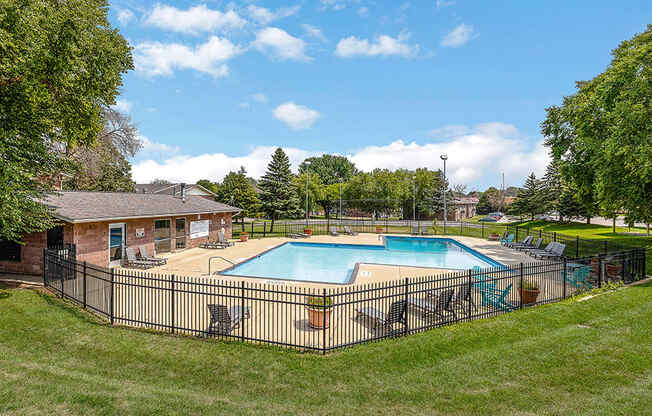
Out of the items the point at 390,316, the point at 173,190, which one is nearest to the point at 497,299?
the point at 390,316

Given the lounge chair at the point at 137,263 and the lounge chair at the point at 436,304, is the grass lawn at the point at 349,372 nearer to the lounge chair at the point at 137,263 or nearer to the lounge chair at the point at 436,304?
the lounge chair at the point at 436,304

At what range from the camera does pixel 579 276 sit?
11.6 m

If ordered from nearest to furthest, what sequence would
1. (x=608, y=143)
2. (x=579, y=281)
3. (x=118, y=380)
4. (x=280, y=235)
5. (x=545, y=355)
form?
(x=118, y=380)
(x=545, y=355)
(x=579, y=281)
(x=608, y=143)
(x=280, y=235)

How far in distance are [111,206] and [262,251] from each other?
8915mm

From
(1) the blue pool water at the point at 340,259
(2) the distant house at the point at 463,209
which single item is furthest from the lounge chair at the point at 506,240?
(2) the distant house at the point at 463,209

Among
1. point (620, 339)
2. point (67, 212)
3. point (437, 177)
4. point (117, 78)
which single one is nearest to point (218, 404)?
point (620, 339)

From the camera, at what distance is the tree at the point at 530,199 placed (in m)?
46.3

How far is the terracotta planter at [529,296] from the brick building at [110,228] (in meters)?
15.3

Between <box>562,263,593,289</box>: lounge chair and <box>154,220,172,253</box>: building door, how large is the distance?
65.7 feet

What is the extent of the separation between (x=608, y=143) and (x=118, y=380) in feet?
66.5

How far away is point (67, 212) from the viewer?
12711mm

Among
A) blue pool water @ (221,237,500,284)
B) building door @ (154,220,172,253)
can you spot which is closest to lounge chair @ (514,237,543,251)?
blue pool water @ (221,237,500,284)

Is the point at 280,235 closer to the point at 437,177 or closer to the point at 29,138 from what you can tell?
the point at 29,138

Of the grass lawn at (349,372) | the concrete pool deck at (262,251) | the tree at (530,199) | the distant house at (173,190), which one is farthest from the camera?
the distant house at (173,190)
